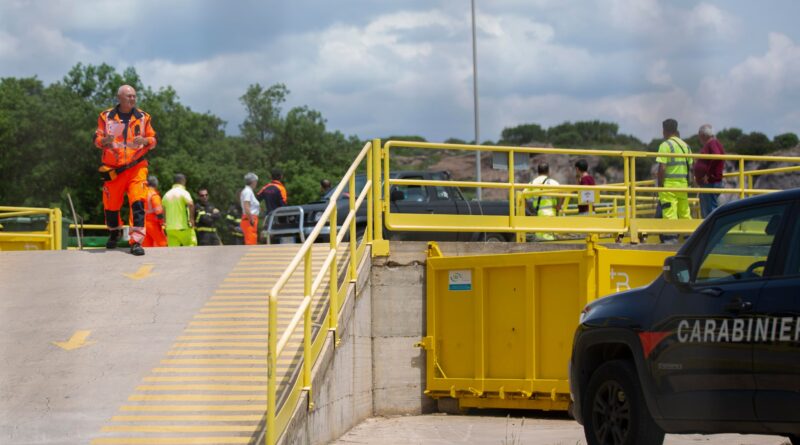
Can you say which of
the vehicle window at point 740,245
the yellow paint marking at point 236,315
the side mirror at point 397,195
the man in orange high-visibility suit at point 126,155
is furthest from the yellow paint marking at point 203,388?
the side mirror at point 397,195

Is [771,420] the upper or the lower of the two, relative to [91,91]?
lower

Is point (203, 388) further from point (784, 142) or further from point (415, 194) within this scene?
point (784, 142)

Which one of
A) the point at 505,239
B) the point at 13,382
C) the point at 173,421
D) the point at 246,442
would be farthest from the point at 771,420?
the point at 505,239

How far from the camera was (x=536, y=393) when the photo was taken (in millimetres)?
11625

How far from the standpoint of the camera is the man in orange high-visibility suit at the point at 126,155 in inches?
502

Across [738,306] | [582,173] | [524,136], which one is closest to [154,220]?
[582,173]

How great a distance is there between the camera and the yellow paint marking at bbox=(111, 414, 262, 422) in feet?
28.5

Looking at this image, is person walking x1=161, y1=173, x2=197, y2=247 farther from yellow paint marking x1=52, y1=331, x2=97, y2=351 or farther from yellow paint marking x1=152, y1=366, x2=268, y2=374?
yellow paint marking x1=152, y1=366, x2=268, y2=374

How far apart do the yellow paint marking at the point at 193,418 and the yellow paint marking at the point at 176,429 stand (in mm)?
106

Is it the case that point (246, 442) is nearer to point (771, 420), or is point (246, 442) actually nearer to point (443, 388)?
point (771, 420)

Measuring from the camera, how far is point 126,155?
12750 mm

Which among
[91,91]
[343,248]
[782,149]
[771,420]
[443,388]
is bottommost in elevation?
[443,388]

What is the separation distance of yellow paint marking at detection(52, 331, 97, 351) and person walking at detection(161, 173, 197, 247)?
580 centimetres

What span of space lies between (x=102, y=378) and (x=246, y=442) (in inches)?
78.4
